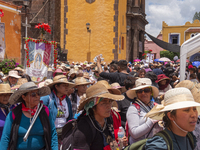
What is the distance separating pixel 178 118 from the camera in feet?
7.43

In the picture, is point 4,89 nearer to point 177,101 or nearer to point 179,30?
point 177,101

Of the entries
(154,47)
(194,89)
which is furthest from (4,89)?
(154,47)

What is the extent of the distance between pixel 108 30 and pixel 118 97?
1871cm

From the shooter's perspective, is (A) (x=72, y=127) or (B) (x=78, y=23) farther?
(B) (x=78, y=23)

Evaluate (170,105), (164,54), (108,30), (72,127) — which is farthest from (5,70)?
(164,54)

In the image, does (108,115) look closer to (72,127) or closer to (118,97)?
(118,97)

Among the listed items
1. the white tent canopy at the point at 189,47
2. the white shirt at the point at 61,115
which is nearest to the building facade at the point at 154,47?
the white tent canopy at the point at 189,47

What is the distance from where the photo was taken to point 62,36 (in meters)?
21.9

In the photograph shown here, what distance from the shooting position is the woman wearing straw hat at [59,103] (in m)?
4.64

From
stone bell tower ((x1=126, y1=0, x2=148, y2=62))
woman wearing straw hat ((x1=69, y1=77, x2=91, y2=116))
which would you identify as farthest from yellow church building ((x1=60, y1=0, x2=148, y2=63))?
woman wearing straw hat ((x1=69, y1=77, x2=91, y2=116))

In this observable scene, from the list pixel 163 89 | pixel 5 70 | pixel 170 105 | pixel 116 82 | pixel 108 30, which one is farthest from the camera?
pixel 108 30

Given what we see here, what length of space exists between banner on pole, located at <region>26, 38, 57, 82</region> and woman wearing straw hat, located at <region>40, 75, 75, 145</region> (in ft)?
15.2

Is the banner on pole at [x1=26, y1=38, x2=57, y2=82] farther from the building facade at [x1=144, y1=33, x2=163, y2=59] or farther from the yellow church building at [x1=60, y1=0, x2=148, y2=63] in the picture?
the building facade at [x1=144, y1=33, x2=163, y2=59]

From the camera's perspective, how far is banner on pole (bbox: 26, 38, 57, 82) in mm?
9664
